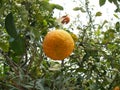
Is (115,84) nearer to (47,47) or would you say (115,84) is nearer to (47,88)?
(47,88)

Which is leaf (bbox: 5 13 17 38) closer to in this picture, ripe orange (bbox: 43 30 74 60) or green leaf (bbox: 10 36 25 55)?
green leaf (bbox: 10 36 25 55)

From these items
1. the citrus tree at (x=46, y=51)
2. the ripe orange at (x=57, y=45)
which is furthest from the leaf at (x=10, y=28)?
the ripe orange at (x=57, y=45)

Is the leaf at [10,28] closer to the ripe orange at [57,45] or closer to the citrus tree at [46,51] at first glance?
the citrus tree at [46,51]

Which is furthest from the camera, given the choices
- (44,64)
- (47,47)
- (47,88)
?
(44,64)

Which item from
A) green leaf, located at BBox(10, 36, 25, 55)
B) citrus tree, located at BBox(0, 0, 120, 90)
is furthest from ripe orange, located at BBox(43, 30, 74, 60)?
green leaf, located at BBox(10, 36, 25, 55)

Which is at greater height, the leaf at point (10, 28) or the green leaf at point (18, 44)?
the leaf at point (10, 28)

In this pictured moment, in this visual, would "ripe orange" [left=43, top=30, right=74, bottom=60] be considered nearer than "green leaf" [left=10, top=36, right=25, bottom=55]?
No

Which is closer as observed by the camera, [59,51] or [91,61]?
[59,51]

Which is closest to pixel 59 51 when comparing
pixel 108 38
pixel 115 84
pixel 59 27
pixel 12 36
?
pixel 59 27
